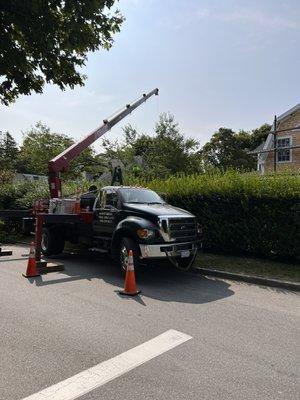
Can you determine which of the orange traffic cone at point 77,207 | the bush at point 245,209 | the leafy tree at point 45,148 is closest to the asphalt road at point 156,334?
the bush at point 245,209

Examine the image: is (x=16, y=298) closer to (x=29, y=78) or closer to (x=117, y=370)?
(x=117, y=370)

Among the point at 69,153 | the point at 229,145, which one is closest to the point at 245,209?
the point at 69,153

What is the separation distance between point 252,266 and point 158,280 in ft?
8.43

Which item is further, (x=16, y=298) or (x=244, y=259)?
(x=244, y=259)

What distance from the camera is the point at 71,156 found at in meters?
15.4

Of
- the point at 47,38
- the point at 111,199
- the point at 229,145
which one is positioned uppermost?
the point at 229,145

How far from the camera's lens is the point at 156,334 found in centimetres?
544

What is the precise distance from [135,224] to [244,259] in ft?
12.1

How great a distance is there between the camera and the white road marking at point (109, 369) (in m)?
3.79

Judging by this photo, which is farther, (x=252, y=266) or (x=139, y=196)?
(x=139, y=196)

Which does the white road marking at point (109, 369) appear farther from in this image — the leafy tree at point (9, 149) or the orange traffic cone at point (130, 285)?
the leafy tree at point (9, 149)

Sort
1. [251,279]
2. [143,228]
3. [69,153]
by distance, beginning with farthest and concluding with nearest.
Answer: [69,153]
[251,279]
[143,228]

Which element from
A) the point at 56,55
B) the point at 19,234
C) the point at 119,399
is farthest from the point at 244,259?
the point at 19,234

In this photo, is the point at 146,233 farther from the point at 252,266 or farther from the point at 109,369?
the point at 109,369
